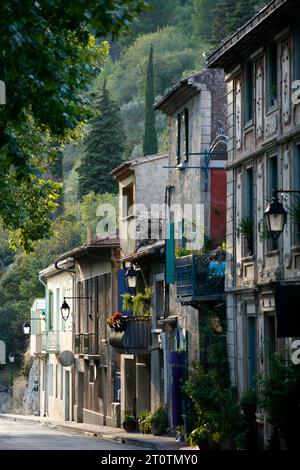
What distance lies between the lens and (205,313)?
34.6m

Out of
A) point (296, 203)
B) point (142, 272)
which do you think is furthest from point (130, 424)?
point (296, 203)

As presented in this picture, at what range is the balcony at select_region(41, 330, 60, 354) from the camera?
203 feet

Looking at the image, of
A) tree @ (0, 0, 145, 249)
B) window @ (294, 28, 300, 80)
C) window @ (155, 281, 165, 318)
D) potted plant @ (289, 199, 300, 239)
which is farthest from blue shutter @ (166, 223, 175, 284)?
tree @ (0, 0, 145, 249)

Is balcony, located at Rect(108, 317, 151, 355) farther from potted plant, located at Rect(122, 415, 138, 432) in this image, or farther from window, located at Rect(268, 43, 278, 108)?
window, located at Rect(268, 43, 278, 108)

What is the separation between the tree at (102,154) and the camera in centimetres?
9306

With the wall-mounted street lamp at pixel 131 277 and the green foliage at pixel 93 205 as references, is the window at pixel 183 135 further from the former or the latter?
the green foliage at pixel 93 205

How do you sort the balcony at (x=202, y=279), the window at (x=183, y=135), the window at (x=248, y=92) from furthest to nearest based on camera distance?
1. the window at (x=183, y=135)
2. the balcony at (x=202, y=279)
3. the window at (x=248, y=92)

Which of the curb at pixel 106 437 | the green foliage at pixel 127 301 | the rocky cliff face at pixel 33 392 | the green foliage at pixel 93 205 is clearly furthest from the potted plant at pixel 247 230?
the green foliage at pixel 93 205

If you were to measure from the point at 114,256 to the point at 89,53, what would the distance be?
14484 mm

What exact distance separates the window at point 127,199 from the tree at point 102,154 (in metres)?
44.5

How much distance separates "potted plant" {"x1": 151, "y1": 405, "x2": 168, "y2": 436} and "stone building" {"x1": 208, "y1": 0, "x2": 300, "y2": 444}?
743 centimetres

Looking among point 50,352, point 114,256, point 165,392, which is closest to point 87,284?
point 114,256

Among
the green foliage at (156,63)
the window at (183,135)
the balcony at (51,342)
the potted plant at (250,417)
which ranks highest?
the green foliage at (156,63)

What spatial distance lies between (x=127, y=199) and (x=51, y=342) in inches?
683
